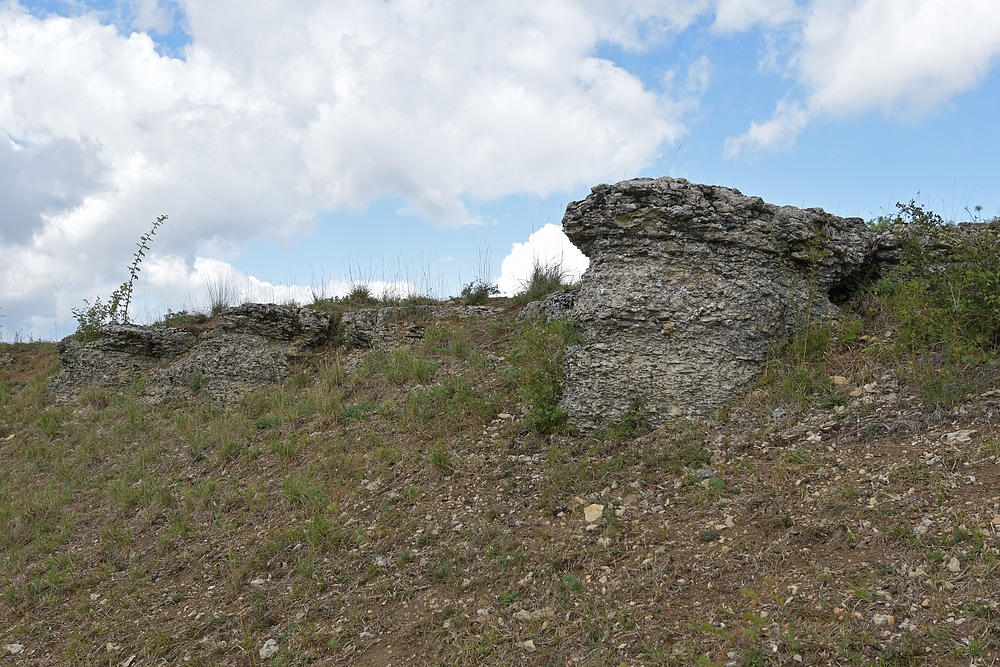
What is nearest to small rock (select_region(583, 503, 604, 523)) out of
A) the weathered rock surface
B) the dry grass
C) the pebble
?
the dry grass

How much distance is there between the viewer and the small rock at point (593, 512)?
Result: 5413 millimetres

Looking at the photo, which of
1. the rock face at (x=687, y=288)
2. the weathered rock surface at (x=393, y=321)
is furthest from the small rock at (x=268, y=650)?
the weathered rock surface at (x=393, y=321)

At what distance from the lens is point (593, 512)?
547 cm

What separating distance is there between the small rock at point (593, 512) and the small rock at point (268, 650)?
2.58 meters

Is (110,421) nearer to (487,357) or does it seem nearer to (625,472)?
(487,357)

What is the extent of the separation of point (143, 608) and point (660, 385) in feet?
16.8

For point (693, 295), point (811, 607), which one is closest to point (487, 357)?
point (693, 295)

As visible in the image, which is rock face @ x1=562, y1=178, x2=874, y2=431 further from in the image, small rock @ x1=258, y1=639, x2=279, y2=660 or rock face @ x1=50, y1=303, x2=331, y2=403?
rock face @ x1=50, y1=303, x2=331, y2=403

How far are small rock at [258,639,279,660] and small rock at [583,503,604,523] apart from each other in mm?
2582

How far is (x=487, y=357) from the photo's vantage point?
353 inches

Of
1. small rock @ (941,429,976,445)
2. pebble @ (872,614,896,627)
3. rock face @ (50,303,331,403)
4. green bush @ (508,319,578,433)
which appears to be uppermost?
rock face @ (50,303,331,403)

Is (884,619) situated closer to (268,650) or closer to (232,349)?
(268,650)

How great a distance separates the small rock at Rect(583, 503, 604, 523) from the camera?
213 inches

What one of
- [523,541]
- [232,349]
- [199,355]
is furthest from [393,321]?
[523,541]
